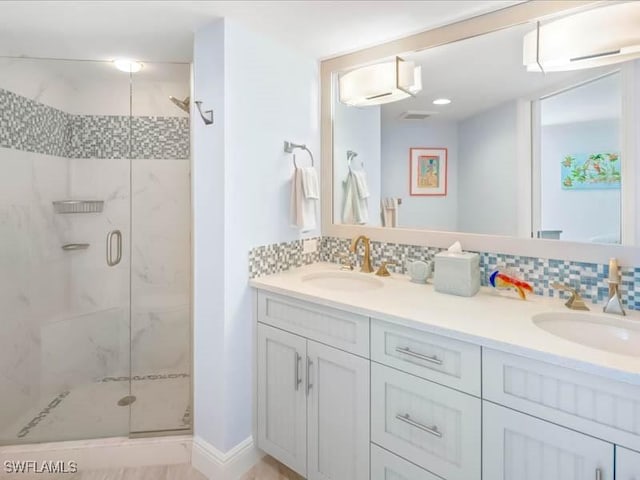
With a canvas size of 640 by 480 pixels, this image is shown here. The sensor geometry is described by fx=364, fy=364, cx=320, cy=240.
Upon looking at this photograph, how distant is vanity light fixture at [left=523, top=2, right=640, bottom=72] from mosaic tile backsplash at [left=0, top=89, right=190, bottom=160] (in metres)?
2.06

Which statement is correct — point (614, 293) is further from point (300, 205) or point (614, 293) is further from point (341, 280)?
point (300, 205)

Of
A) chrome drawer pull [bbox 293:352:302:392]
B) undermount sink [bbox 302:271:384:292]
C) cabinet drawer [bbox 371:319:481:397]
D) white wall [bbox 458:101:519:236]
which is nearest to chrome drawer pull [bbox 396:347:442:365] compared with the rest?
cabinet drawer [bbox 371:319:481:397]

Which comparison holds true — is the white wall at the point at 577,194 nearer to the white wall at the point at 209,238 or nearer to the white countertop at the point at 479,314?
the white countertop at the point at 479,314

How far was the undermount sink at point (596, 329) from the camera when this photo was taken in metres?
1.23

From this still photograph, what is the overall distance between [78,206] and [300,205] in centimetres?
167

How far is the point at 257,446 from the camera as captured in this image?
1865 mm

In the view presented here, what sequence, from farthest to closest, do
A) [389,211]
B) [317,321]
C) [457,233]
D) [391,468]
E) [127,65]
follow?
[127,65], [389,211], [457,233], [317,321], [391,468]

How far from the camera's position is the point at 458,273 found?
63.0 inches

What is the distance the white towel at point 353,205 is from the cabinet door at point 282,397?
847 millimetres

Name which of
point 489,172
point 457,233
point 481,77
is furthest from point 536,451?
point 481,77

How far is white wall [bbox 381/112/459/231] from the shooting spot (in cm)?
187

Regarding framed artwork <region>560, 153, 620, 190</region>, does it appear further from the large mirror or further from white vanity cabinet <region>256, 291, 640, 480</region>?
white vanity cabinet <region>256, 291, 640, 480</region>

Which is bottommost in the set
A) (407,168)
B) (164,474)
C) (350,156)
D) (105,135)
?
(164,474)

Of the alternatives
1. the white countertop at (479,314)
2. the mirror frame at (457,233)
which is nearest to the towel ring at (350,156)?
the mirror frame at (457,233)
